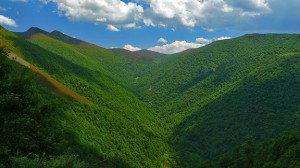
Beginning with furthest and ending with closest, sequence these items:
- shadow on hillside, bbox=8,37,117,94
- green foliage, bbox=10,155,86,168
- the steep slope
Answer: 1. shadow on hillside, bbox=8,37,117,94
2. the steep slope
3. green foliage, bbox=10,155,86,168

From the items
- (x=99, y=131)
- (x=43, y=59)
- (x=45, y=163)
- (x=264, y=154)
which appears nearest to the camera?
(x=45, y=163)

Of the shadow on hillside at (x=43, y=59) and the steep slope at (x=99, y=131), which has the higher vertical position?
the shadow on hillside at (x=43, y=59)

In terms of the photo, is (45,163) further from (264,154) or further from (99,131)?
(99,131)

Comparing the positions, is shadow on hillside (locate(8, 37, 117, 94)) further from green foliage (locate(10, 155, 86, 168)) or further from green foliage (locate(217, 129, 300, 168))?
green foliage (locate(10, 155, 86, 168))

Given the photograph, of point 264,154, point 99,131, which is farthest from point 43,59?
point 264,154

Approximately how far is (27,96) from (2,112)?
238 cm

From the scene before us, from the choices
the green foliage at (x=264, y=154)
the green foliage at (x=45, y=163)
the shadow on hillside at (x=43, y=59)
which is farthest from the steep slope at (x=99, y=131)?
the green foliage at (x=45, y=163)

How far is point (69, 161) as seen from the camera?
18312 millimetres

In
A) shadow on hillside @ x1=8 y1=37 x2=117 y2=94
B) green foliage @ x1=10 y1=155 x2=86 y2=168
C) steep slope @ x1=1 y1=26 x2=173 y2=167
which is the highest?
shadow on hillside @ x1=8 y1=37 x2=117 y2=94

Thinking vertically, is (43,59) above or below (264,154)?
above

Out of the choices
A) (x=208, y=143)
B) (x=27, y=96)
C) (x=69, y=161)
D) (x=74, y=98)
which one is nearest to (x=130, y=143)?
(x=74, y=98)

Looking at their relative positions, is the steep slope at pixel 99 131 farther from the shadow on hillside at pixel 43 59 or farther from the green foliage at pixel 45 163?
the green foliage at pixel 45 163

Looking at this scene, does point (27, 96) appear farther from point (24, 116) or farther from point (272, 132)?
point (272, 132)

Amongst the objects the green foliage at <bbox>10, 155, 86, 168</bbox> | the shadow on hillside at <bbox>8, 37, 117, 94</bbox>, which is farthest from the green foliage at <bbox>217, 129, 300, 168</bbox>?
the shadow on hillside at <bbox>8, 37, 117, 94</bbox>
